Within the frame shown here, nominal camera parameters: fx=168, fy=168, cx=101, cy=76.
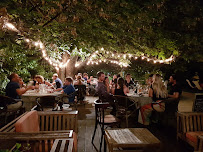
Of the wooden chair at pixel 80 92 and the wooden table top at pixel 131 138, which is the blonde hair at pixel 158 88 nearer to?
the wooden table top at pixel 131 138

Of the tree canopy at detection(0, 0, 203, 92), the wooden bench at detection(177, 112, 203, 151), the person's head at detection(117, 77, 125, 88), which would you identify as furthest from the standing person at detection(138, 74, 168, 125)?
the tree canopy at detection(0, 0, 203, 92)

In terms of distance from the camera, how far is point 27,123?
2.19 meters

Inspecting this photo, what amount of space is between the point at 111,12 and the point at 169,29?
9.41 feet

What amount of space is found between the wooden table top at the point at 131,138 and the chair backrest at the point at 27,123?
1076 millimetres

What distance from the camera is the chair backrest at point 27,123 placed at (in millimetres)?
1991

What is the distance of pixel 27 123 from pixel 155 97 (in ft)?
11.1

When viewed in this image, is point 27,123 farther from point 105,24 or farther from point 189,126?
point 105,24

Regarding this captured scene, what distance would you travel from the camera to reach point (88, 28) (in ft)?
13.0

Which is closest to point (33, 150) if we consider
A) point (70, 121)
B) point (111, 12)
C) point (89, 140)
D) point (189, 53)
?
point (70, 121)

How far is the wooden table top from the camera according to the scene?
2.15 meters

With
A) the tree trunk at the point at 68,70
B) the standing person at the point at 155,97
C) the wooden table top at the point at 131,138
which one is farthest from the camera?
the tree trunk at the point at 68,70

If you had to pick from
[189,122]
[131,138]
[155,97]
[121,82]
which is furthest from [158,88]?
[131,138]

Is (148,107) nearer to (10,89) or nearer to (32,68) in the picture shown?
(10,89)

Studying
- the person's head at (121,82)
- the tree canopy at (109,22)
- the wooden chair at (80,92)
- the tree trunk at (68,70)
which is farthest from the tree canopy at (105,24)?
the tree trunk at (68,70)
